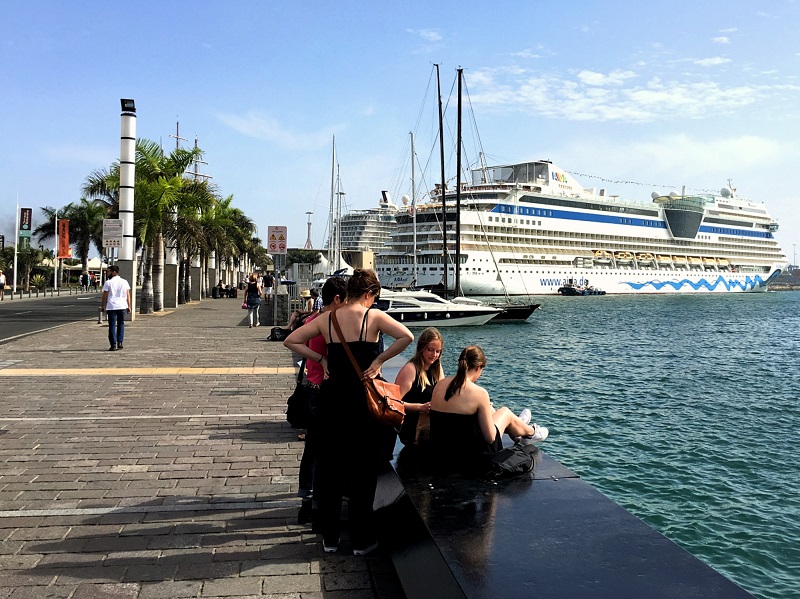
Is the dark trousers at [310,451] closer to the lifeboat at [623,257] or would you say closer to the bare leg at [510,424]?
the bare leg at [510,424]

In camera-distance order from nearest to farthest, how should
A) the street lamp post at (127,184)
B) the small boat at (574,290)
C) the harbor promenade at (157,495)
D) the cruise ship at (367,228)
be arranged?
the harbor promenade at (157,495) < the street lamp post at (127,184) < the small boat at (574,290) < the cruise ship at (367,228)

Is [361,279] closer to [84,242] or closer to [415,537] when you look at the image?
[415,537]

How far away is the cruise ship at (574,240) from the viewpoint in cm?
7975

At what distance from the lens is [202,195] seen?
31.9 meters

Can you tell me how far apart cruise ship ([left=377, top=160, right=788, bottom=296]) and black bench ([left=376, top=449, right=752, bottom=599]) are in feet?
210

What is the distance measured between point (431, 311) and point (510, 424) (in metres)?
30.9

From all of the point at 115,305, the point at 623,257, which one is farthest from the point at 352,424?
the point at 623,257

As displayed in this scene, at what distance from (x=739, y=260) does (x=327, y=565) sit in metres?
117

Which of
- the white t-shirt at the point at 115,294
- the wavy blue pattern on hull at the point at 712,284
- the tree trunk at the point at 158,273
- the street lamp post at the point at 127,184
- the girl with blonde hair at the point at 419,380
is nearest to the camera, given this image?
the girl with blonde hair at the point at 419,380

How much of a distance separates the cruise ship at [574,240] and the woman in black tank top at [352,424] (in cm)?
6388

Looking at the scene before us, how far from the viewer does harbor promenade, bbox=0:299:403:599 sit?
3.70 meters

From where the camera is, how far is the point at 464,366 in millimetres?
4594

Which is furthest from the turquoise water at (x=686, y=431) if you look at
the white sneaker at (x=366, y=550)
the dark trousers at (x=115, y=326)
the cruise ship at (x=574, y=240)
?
the cruise ship at (x=574, y=240)

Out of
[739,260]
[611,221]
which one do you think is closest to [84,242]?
[611,221]
